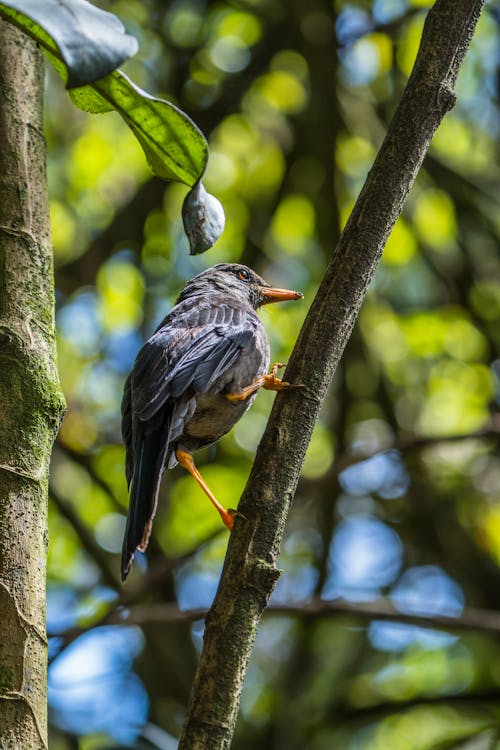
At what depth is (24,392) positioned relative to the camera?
2.54 metres

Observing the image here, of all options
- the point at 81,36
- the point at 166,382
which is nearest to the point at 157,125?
the point at 81,36

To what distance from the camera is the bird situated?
3420 mm

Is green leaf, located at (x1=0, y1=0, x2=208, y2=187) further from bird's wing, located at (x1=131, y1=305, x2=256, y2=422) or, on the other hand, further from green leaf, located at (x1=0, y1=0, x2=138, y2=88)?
bird's wing, located at (x1=131, y1=305, x2=256, y2=422)

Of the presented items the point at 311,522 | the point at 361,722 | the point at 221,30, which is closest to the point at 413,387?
the point at 311,522

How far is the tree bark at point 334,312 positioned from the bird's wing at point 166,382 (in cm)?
50

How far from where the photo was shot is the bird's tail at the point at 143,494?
9.59ft

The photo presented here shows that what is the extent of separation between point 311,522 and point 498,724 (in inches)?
81.4

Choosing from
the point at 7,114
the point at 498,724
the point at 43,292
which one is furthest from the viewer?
the point at 498,724

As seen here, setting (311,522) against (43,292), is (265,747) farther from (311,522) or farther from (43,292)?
(43,292)

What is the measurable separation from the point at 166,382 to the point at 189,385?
0.14m

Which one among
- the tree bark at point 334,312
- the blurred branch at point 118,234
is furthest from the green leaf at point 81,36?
the blurred branch at point 118,234

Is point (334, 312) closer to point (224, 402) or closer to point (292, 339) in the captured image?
point (224, 402)

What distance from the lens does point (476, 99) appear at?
8141 mm

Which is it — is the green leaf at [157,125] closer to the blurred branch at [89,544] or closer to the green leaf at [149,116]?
the green leaf at [149,116]
